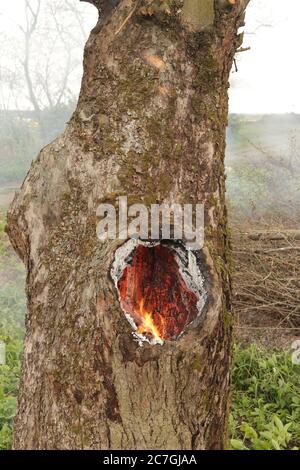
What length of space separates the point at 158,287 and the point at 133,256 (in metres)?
0.18

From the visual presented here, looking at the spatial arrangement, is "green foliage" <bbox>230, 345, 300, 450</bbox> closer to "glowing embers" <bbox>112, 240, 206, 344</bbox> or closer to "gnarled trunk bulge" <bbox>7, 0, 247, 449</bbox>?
"gnarled trunk bulge" <bbox>7, 0, 247, 449</bbox>

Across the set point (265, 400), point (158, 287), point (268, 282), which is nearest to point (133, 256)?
point (158, 287)

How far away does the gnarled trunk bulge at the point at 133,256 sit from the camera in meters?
1.80

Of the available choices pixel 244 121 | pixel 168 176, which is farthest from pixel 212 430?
pixel 244 121

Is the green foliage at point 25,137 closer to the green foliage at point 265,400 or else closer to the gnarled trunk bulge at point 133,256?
the green foliage at point 265,400

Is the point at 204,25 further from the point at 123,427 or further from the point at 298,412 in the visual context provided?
the point at 298,412

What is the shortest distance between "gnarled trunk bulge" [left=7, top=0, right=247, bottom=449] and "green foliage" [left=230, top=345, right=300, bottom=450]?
0.90 m

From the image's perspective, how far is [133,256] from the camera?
6.37 feet

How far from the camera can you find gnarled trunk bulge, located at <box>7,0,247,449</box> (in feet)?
5.90

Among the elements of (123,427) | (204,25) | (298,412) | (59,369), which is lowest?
(298,412)

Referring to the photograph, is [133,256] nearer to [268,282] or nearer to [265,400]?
[265,400]

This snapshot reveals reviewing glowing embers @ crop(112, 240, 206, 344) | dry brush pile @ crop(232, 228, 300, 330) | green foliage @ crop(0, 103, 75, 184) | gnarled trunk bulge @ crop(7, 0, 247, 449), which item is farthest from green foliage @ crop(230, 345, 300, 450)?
green foliage @ crop(0, 103, 75, 184)
